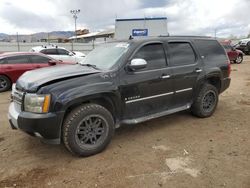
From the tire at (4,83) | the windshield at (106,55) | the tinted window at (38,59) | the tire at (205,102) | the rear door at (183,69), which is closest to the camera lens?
the windshield at (106,55)

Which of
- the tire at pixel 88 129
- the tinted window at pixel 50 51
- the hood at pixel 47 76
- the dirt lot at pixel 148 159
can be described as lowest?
the dirt lot at pixel 148 159

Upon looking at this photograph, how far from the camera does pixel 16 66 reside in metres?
10.9

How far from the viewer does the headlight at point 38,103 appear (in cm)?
408

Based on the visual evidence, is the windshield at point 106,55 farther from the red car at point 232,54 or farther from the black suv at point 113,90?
the red car at point 232,54

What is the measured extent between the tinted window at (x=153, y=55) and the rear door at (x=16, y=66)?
700 cm

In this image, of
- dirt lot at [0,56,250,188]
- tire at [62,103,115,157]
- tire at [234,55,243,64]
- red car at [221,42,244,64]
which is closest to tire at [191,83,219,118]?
dirt lot at [0,56,250,188]

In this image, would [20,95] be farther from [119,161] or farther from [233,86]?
[233,86]

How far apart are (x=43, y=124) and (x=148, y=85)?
194cm

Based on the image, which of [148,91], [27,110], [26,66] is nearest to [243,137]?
[148,91]

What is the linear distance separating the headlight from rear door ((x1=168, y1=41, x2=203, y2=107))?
2.48m

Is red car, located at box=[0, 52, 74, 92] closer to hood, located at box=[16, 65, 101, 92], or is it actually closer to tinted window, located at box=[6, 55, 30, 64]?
tinted window, located at box=[6, 55, 30, 64]

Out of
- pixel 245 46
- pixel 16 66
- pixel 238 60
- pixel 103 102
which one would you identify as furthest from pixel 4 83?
pixel 245 46

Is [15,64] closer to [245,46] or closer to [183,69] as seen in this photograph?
[183,69]

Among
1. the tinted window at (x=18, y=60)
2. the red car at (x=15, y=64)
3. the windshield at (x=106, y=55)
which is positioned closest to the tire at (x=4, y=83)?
the red car at (x=15, y=64)
